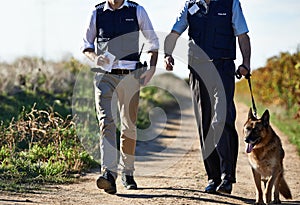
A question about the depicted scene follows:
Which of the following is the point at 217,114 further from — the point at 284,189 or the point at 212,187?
the point at 284,189

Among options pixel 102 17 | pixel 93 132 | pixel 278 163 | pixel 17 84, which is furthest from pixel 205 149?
pixel 17 84

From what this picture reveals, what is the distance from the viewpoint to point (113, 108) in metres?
7.64

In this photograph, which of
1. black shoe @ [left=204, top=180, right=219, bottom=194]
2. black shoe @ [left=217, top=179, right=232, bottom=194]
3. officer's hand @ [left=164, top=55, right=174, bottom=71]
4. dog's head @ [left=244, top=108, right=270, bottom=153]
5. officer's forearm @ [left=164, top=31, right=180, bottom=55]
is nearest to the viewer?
dog's head @ [left=244, top=108, right=270, bottom=153]

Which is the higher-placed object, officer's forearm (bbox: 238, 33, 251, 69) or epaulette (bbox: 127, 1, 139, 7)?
epaulette (bbox: 127, 1, 139, 7)

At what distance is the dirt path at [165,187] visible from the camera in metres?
6.98

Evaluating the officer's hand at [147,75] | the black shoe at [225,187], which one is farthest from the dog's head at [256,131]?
the officer's hand at [147,75]

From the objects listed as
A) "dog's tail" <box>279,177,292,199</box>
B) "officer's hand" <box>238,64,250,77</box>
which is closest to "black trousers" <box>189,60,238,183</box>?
"officer's hand" <box>238,64,250,77</box>

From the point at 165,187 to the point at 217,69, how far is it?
1.58m

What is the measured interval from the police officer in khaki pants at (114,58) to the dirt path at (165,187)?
0.36 metres

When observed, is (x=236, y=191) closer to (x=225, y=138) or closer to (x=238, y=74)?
(x=225, y=138)

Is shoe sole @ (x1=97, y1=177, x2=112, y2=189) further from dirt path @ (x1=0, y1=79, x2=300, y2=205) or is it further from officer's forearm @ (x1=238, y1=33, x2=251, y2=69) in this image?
officer's forearm @ (x1=238, y1=33, x2=251, y2=69)

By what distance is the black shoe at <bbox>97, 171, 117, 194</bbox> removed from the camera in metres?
7.22

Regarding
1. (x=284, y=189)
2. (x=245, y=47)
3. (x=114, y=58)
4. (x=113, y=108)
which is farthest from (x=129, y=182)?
(x=245, y=47)

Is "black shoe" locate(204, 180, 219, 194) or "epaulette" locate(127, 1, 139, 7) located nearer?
"black shoe" locate(204, 180, 219, 194)
